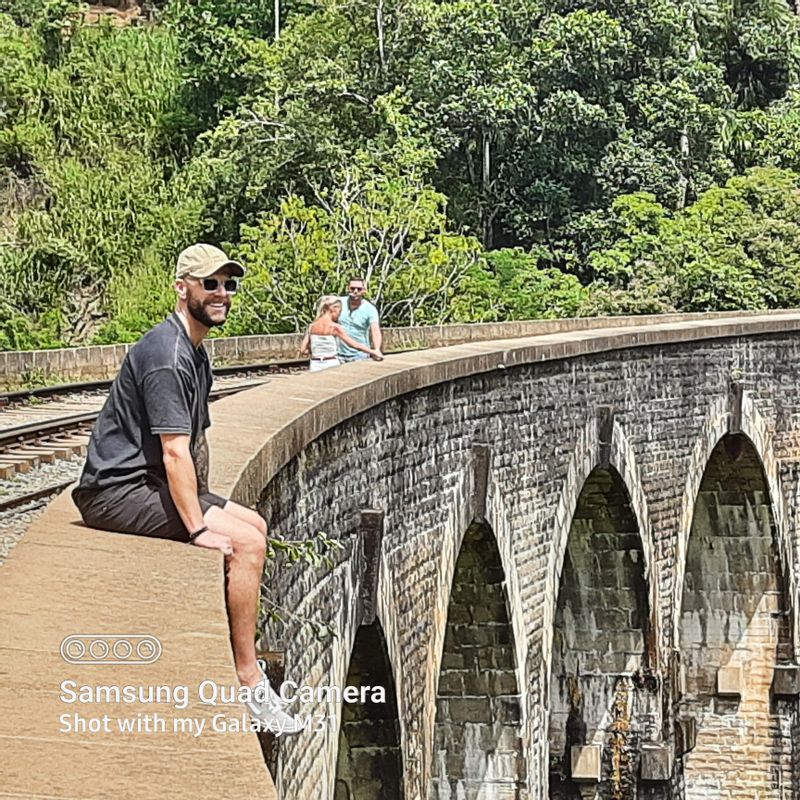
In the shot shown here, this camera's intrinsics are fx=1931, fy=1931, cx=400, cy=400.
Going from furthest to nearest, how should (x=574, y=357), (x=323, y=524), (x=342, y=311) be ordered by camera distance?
(x=574, y=357) < (x=342, y=311) < (x=323, y=524)

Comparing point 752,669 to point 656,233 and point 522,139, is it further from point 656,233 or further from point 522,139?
point 522,139

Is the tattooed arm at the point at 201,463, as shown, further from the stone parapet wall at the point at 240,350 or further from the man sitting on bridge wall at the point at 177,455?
the stone parapet wall at the point at 240,350

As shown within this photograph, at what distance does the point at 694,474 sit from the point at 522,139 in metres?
26.7

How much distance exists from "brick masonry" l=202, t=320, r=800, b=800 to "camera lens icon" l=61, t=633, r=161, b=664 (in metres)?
2.22

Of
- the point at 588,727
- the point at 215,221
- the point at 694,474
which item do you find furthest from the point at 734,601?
the point at 215,221

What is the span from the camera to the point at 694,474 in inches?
738

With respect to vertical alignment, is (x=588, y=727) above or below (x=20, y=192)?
below

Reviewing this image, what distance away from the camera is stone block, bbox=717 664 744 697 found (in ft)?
70.6

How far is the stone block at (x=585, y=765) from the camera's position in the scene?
17.4 meters

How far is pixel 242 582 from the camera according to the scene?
5094 millimetres

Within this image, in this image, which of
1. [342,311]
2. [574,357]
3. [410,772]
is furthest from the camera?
[574,357]

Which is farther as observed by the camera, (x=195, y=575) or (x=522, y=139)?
(x=522, y=139)

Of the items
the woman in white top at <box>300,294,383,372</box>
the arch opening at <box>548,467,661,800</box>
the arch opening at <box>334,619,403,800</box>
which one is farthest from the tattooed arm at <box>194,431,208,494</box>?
the arch opening at <box>548,467,661,800</box>

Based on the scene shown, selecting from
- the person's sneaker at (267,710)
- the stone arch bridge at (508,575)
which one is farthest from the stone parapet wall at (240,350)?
the person's sneaker at (267,710)
